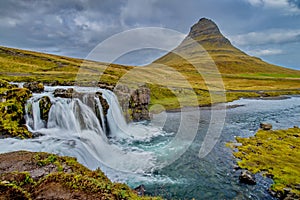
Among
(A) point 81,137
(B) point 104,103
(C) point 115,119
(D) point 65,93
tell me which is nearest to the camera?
(A) point 81,137

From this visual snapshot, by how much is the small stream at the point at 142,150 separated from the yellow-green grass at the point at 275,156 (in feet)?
3.84

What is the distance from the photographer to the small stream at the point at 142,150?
1522 cm

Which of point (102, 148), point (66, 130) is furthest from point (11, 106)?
point (102, 148)

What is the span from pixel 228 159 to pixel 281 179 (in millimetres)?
4998

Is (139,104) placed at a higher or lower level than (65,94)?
lower

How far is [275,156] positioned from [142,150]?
13671 mm

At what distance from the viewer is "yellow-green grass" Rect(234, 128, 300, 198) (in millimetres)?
16047

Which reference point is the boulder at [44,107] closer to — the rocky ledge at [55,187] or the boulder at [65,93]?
the boulder at [65,93]

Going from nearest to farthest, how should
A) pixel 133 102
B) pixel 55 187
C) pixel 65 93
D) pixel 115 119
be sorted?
pixel 55 187
pixel 65 93
pixel 115 119
pixel 133 102

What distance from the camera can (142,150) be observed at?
922 inches

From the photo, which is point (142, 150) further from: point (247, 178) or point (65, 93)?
point (65, 93)

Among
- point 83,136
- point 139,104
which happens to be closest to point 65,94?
point 83,136

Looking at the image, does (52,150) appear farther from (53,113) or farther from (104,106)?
(104,106)

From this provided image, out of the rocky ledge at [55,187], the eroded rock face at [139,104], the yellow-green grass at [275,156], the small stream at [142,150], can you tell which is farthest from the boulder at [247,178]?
the eroded rock face at [139,104]
